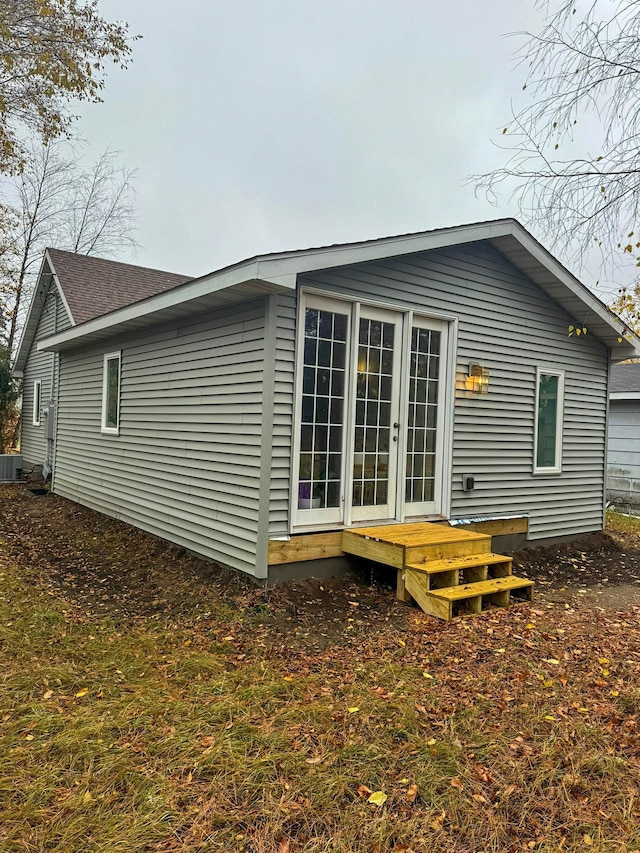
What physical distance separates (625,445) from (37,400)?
1295 centimetres

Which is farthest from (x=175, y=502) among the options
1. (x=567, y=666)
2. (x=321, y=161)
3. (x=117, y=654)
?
(x=321, y=161)

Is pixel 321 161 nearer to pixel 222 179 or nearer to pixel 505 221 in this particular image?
pixel 222 179

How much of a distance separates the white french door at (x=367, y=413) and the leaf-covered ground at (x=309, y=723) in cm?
87

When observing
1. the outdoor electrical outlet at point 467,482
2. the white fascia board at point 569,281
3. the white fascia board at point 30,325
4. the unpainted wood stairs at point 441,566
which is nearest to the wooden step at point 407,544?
the unpainted wood stairs at point 441,566

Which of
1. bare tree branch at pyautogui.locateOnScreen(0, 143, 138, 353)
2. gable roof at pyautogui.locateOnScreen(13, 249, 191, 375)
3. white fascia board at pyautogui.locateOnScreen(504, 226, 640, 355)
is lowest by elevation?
white fascia board at pyautogui.locateOnScreen(504, 226, 640, 355)

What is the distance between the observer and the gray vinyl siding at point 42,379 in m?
11.8

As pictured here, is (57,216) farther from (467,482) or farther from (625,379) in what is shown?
(467,482)

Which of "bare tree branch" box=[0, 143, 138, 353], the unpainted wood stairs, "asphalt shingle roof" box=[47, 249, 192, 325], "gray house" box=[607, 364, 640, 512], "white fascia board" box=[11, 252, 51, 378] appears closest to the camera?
the unpainted wood stairs

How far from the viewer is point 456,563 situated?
4.84 metres

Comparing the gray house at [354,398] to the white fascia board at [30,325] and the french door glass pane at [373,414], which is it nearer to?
the french door glass pane at [373,414]

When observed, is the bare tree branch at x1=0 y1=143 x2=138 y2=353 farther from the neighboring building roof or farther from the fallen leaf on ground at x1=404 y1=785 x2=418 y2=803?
the fallen leaf on ground at x1=404 y1=785 x2=418 y2=803

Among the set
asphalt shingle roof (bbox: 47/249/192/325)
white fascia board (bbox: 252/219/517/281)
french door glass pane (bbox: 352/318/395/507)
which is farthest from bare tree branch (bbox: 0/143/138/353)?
white fascia board (bbox: 252/219/517/281)

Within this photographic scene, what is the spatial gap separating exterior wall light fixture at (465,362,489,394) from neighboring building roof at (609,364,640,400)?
19.1ft

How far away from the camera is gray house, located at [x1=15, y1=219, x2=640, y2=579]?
4910 millimetres
